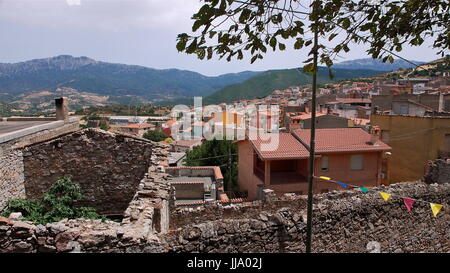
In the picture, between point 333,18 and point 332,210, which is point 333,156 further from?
point 333,18

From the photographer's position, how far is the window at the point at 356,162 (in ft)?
59.1

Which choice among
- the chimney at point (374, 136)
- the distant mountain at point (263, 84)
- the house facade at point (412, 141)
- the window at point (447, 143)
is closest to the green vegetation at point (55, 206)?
the chimney at point (374, 136)

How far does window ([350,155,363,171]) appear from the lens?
59.1 ft

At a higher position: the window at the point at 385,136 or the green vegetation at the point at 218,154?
the window at the point at 385,136

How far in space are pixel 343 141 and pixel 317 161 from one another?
241cm

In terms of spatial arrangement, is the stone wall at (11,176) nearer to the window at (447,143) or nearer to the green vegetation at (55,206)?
the green vegetation at (55,206)

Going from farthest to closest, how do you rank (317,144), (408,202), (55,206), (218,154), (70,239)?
(218,154), (317,144), (55,206), (408,202), (70,239)

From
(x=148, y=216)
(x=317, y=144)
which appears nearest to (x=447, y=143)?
(x=317, y=144)

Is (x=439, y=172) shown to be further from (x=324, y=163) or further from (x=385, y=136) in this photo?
(x=385, y=136)

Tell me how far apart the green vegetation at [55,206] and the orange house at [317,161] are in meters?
10.6

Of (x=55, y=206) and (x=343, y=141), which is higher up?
(x=55, y=206)

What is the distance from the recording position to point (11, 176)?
6.87 meters

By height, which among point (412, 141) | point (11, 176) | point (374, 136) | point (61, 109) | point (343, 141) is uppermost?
A: point (61, 109)

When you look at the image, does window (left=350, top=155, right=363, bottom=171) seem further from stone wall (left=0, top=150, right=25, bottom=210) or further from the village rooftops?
stone wall (left=0, top=150, right=25, bottom=210)
